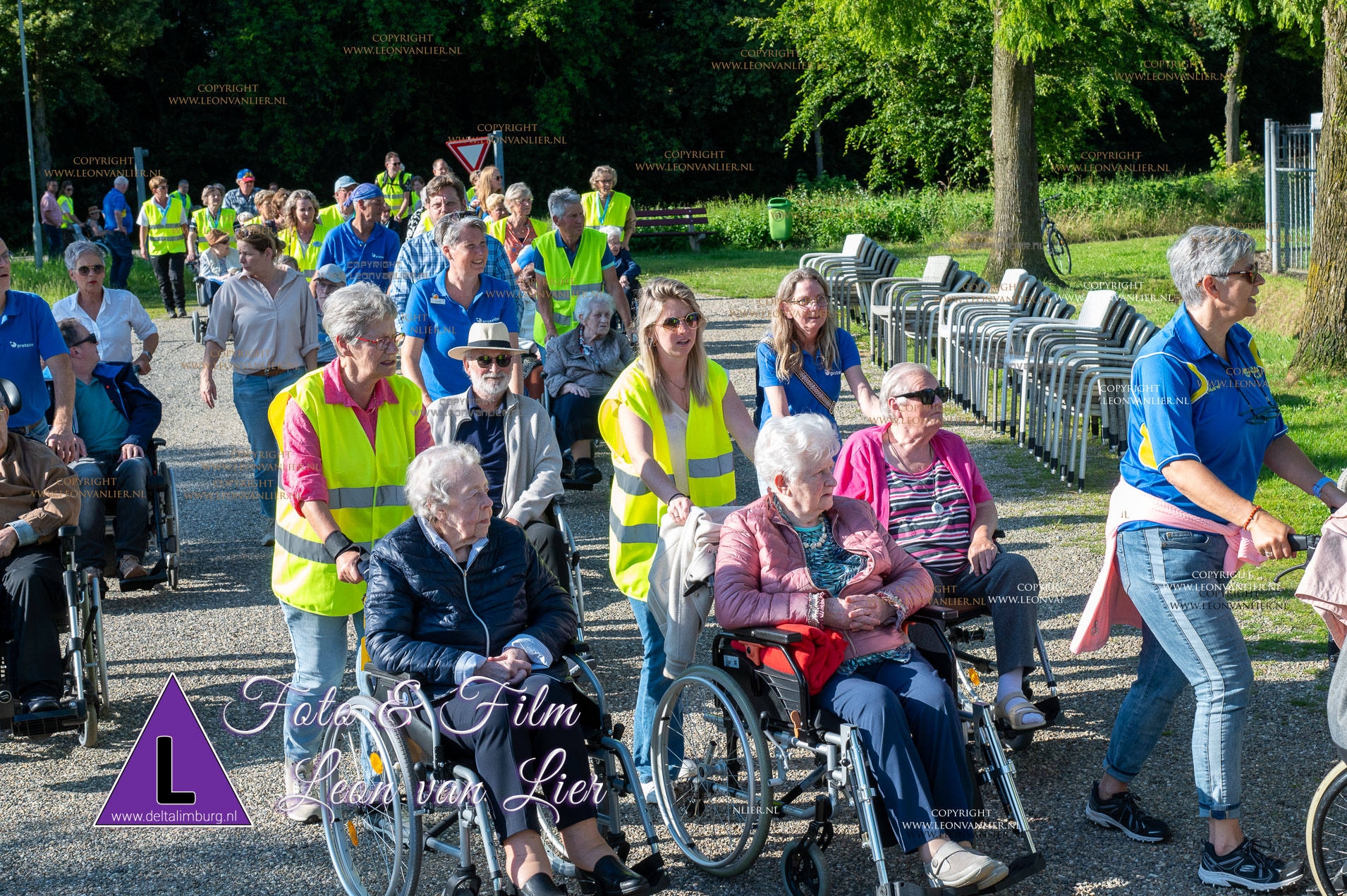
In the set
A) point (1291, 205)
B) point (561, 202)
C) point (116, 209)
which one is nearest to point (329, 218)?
point (561, 202)

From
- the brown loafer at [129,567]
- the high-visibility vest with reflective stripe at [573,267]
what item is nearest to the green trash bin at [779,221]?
the high-visibility vest with reflective stripe at [573,267]

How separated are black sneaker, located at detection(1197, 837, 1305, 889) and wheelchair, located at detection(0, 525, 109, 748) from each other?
4020 mm

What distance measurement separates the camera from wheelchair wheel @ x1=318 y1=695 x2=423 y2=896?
365 centimetres

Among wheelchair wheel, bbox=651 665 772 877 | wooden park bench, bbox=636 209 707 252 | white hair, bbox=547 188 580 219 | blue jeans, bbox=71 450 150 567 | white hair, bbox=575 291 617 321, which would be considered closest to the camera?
wheelchair wheel, bbox=651 665 772 877

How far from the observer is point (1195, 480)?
379cm

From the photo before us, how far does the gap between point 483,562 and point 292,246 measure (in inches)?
328

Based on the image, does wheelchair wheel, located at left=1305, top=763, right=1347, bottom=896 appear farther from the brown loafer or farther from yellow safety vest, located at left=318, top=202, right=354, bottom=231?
yellow safety vest, located at left=318, top=202, right=354, bottom=231

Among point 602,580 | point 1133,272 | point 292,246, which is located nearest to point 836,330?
point 602,580

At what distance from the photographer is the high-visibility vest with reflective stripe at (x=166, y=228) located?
17.5 metres

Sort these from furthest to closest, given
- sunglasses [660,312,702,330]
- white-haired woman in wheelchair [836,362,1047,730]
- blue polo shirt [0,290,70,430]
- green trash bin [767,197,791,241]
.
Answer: green trash bin [767,197,791,241]
blue polo shirt [0,290,70,430]
white-haired woman in wheelchair [836,362,1047,730]
sunglasses [660,312,702,330]

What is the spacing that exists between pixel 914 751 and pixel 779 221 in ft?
80.2

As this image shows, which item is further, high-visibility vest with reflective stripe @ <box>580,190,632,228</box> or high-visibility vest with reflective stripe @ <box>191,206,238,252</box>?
high-visibility vest with reflective stripe @ <box>191,206,238,252</box>

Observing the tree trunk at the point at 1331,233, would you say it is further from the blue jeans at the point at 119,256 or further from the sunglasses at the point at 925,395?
the blue jeans at the point at 119,256

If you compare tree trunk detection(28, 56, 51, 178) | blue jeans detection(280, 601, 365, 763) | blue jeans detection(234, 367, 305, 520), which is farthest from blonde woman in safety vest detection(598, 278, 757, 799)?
tree trunk detection(28, 56, 51, 178)
